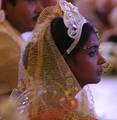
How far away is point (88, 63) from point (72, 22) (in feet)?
0.40

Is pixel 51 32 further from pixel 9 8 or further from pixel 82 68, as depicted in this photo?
pixel 9 8

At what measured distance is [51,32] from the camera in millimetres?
1271

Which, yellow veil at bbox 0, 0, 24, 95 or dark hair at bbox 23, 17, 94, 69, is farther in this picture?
yellow veil at bbox 0, 0, 24, 95

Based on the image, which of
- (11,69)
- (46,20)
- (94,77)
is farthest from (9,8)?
(94,77)

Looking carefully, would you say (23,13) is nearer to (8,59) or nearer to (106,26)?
(8,59)

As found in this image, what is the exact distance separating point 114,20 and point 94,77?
3673 mm

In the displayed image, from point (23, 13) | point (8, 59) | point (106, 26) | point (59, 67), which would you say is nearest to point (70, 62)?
point (59, 67)

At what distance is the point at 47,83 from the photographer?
128cm

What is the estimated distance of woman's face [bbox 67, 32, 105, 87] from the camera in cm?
129

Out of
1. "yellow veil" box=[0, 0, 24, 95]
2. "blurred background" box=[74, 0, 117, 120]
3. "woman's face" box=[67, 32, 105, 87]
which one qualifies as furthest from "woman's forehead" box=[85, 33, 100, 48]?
"blurred background" box=[74, 0, 117, 120]

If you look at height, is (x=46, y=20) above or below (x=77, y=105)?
above

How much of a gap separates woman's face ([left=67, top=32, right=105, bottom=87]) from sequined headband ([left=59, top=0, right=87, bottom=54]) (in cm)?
3

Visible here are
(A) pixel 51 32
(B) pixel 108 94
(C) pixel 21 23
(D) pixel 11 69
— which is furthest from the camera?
(B) pixel 108 94

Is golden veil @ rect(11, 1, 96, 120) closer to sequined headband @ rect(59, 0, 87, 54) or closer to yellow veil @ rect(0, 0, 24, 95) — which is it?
sequined headband @ rect(59, 0, 87, 54)
